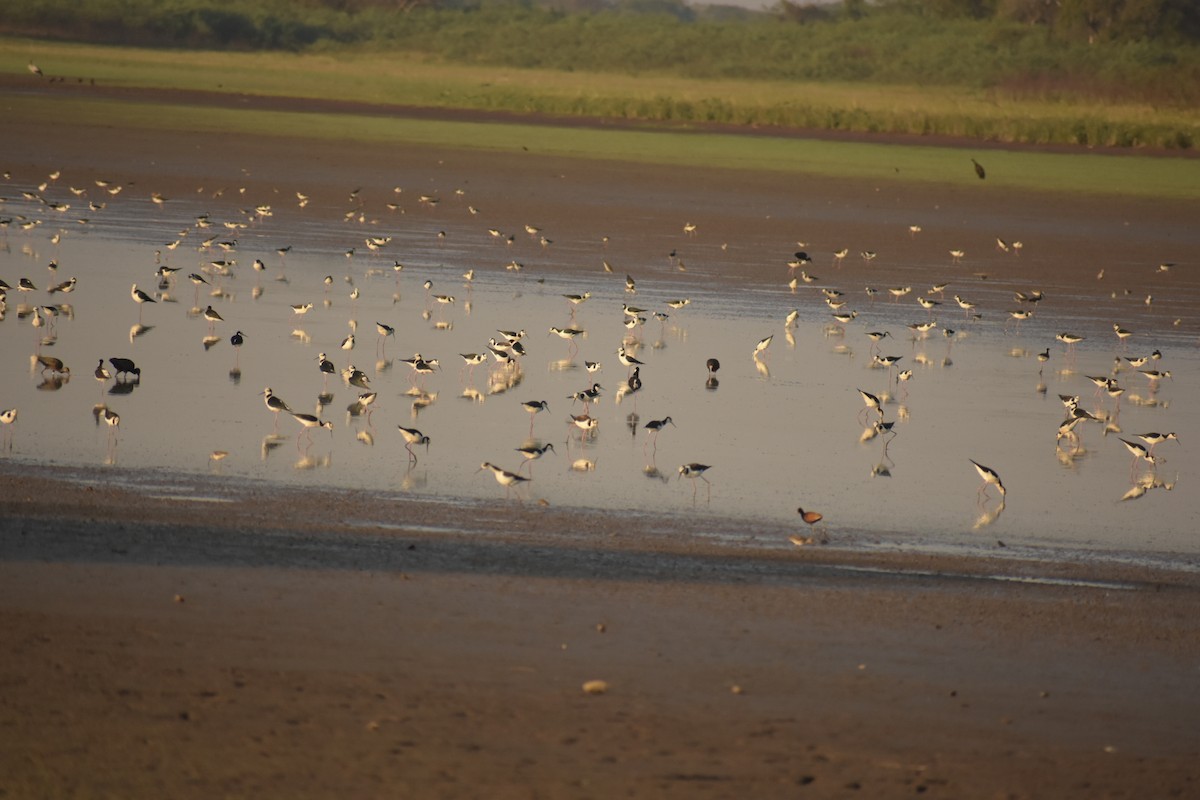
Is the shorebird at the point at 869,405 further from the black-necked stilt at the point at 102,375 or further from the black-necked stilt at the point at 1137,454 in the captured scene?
the black-necked stilt at the point at 102,375

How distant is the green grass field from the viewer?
42.0m

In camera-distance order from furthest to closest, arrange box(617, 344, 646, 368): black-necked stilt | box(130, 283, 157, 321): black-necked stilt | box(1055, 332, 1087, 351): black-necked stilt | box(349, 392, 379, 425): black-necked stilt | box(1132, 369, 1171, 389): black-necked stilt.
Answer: box(1055, 332, 1087, 351): black-necked stilt, box(130, 283, 157, 321): black-necked stilt, box(1132, 369, 1171, 389): black-necked stilt, box(617, 344, 646, 368): black-necked stilt, box(349, 392, 379, 425): black-necked stilt

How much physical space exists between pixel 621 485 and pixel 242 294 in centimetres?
1002

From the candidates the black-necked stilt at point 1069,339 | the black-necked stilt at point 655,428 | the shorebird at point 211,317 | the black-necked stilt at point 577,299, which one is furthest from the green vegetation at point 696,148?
the black-necked stilt at point 655,428

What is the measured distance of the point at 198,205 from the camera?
31.0 meters

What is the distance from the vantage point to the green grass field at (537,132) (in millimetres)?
41963

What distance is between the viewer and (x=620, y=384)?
17031mm

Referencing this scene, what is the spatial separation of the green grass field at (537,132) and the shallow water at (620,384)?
1496 centimetres

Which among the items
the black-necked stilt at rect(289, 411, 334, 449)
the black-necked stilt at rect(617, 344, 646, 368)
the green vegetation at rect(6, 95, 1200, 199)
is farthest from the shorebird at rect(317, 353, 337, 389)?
the green vegetation at rect(6, 95, 1200, 199)

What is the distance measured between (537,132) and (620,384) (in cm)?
3109

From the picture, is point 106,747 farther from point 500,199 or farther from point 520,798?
point 500,199

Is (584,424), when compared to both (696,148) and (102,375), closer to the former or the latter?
(102,375)

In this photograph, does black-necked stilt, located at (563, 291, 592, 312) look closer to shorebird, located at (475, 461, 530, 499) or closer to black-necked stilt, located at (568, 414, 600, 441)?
black-necked stilt, located at (568, 414, 600, 441)

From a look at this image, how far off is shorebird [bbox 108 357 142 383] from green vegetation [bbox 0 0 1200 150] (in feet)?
122
